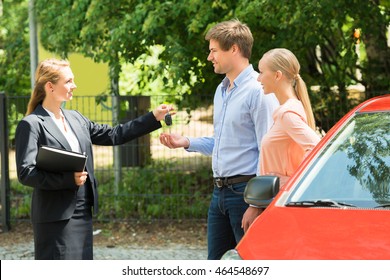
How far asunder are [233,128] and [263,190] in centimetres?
Answer: 93

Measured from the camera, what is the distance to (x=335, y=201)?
15.2 ft

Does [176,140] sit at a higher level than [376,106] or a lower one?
lower

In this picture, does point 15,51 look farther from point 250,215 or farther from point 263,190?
point 263,190

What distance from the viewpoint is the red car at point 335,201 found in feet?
13.5

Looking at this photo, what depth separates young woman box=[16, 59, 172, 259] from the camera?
5.43 m

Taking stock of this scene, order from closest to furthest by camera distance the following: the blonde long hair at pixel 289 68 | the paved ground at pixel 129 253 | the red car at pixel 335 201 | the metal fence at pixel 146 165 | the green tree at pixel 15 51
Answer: the red car at pixel 335 201 → the blonde long hair at pixel 289 68 → the paved ground at pixel 129 253 → the metal fence at pixel 146 165 → the green tree at pixel 15 51

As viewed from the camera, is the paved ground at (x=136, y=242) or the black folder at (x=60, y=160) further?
the paved ground at (x=136, y=242)

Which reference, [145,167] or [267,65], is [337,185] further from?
[145,167]

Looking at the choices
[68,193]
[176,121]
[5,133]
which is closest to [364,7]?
[176,121]

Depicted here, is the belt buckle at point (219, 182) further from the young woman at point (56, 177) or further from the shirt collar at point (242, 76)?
the young woman at point (56, 177)

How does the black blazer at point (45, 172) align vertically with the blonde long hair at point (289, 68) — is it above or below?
below

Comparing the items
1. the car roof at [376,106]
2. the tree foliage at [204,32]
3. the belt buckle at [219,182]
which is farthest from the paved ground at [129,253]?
the car roof at [376,106]

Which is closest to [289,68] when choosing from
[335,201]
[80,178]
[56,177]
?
[335,201]

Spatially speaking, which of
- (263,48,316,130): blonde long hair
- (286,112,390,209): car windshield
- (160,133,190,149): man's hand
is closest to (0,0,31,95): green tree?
(160,133,190,149): man's hand
